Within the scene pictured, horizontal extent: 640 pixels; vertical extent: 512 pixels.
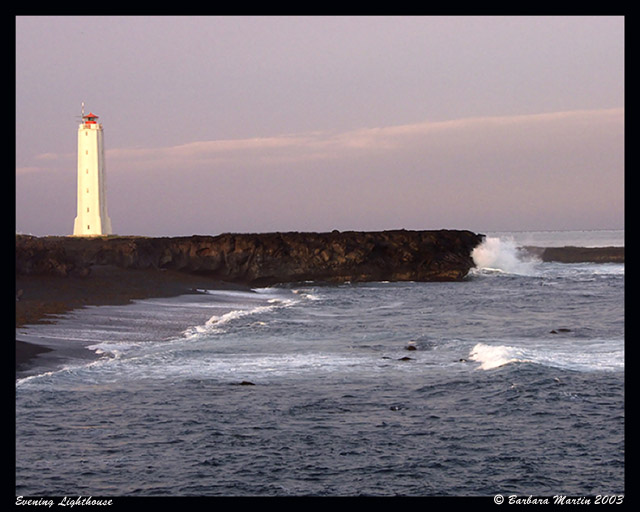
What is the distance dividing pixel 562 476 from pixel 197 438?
5.52 metres

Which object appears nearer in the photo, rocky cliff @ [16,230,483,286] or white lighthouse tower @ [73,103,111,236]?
rocky cliff @ [16,230,483,286]

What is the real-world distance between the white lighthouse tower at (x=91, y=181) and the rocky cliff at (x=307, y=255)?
33.6ft

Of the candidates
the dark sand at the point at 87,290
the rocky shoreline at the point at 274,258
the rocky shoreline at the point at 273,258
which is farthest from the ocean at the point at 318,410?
the rocky shoreline at the point at 274,258

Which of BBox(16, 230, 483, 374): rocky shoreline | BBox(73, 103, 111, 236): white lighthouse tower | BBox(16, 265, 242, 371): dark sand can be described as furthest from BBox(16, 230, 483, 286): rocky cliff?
BBox(73, 103, 111, 236): white lighthouse tower

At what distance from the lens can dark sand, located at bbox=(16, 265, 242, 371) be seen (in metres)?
26.3

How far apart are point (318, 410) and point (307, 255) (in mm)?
52815

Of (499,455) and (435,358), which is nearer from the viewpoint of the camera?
(499,455)

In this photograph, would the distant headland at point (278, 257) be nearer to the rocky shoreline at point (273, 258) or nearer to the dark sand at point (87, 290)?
the rocky shoreline at point (273, 258)

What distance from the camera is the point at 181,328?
27.5 m

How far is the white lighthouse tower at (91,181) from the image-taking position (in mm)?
79062

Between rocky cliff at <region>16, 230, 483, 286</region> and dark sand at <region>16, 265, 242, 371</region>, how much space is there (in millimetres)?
4813

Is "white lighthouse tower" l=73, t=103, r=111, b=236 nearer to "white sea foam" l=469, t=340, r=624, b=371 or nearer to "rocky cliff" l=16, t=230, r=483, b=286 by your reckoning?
"rocky cliff" l=16, t=230, r=483, b=286
